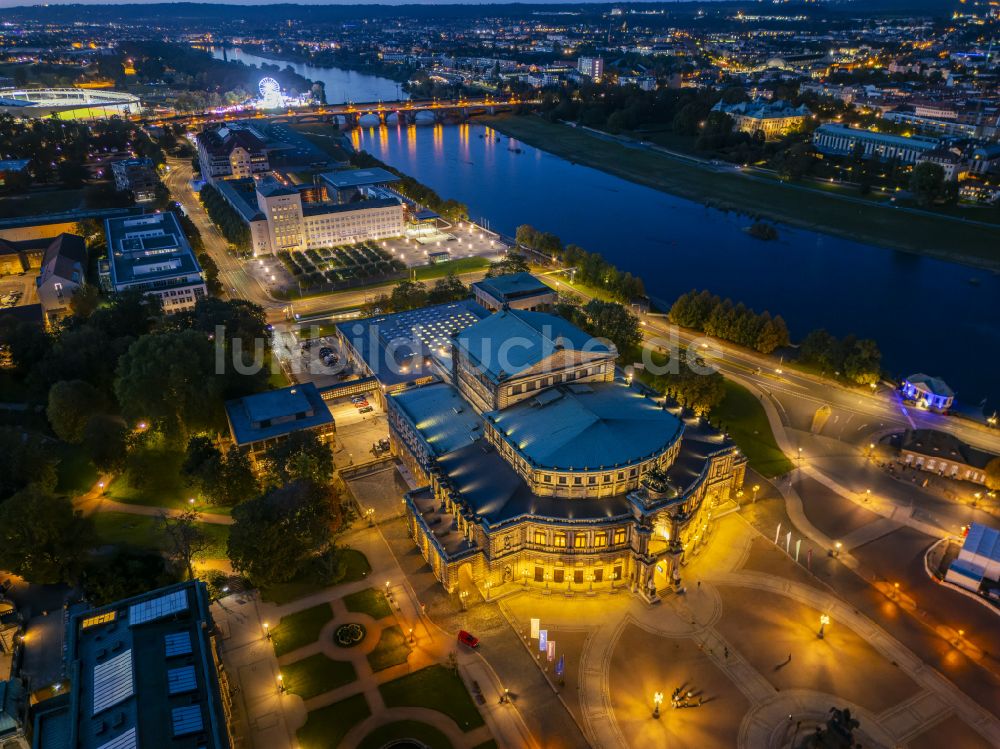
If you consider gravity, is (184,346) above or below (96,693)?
above

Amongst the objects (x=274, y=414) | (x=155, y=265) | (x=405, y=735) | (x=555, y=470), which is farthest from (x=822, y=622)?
(x=155, y=265)

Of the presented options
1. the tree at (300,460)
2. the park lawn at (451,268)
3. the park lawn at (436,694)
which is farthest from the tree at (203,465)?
the park lawn at (451,268)

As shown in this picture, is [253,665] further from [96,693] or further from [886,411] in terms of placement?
[886,411]

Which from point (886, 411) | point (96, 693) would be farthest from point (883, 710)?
point (96, 693)

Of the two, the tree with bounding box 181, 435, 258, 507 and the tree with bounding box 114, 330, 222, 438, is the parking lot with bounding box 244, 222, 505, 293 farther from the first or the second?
the tree with bounding box 181, 435, 258, 507

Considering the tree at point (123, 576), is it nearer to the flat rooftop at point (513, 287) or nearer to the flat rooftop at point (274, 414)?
the flat rooftop at point (274, 414)

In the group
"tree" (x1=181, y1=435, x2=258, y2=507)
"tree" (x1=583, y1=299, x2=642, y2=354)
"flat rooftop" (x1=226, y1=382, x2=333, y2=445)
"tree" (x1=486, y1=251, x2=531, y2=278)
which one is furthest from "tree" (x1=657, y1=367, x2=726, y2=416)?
"tree" (x1=181, y1=435, x2=258, y2=507)

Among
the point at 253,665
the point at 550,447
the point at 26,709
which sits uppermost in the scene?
the point at 550,447
